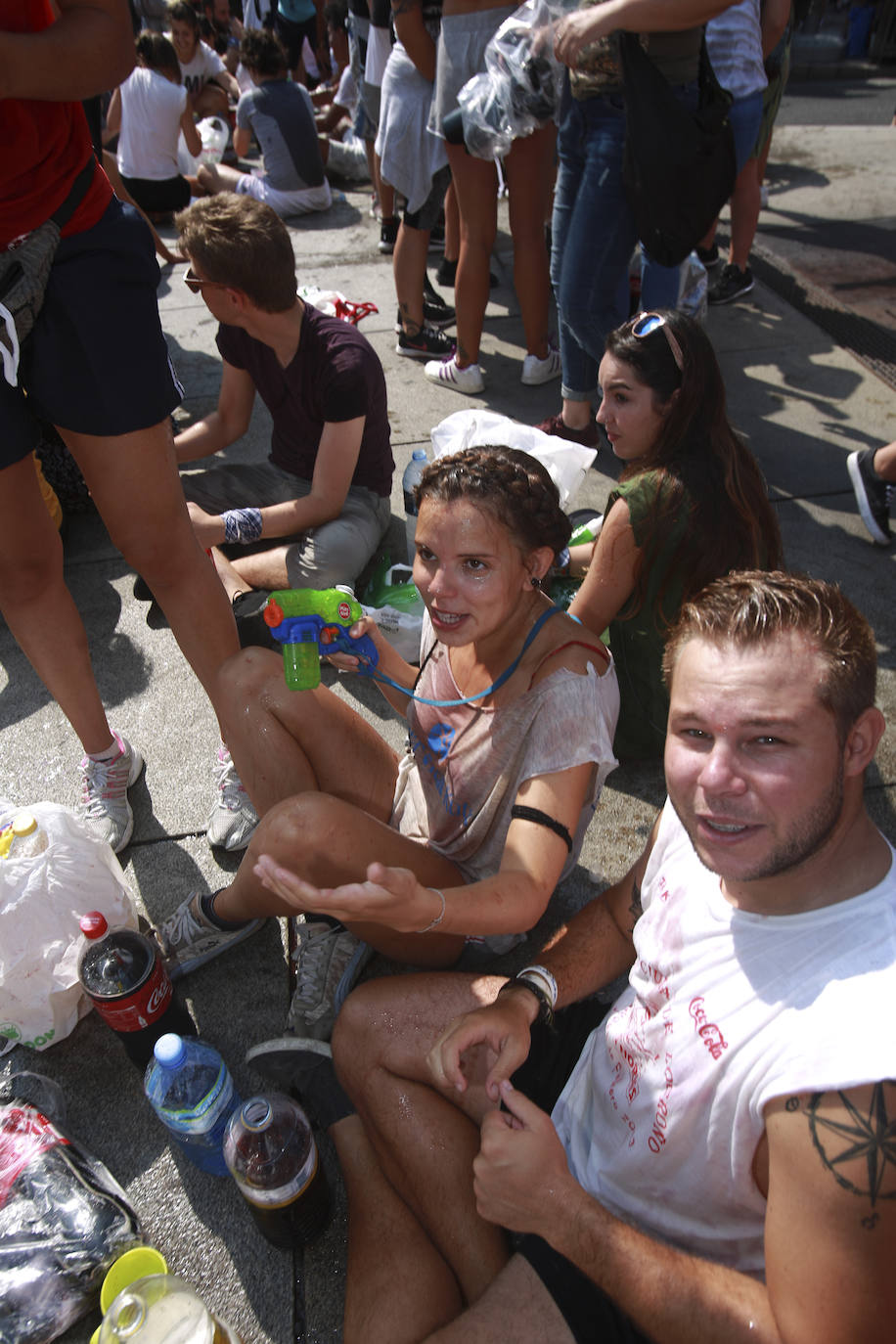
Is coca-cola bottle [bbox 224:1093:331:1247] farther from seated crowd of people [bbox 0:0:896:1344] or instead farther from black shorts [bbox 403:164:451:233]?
black shorts [bbox 403:164:451:233]

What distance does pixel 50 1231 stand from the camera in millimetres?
1640

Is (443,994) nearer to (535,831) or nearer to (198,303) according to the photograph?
(535,831)

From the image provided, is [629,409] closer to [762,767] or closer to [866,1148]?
[762,767]

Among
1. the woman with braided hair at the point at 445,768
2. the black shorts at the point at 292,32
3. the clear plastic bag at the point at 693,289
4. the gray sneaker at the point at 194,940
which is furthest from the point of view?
the black shorts at the point at 292,32

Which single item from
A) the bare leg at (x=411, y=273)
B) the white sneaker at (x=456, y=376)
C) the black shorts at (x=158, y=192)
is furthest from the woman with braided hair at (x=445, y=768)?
the black shorts at (x=158, y=192)

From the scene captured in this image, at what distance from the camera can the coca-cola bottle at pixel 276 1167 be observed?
5.33 ft

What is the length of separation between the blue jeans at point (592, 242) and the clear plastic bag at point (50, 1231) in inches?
134

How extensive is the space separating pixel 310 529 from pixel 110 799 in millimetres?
1251

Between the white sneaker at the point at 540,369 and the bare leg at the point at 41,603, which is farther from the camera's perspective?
the white sneaker at the point at 540,369

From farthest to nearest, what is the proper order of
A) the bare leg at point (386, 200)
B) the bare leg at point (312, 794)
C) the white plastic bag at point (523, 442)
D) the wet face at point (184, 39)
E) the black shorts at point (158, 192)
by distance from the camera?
the wet face at point (184, 39)
the black shorts at point (158, 192)
the bare leg at point (386, 200)
the white plastic bag at point (523, 442)
the bare leg at point (312, 794)

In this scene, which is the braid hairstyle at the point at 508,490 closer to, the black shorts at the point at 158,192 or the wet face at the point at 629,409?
the wet face at the point at 629,409

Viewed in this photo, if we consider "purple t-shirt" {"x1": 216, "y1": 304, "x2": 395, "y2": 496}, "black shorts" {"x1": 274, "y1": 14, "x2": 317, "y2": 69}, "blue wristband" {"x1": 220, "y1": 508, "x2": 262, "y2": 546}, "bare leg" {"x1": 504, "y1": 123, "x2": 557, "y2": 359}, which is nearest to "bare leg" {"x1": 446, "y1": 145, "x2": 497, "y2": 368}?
"bare leg" {"x1": 504, "y1": 123, "x2": 557, "y2": 359}

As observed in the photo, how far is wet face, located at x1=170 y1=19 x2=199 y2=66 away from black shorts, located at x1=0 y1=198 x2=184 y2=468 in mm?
7902

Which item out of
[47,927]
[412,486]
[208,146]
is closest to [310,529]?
[412,486]
